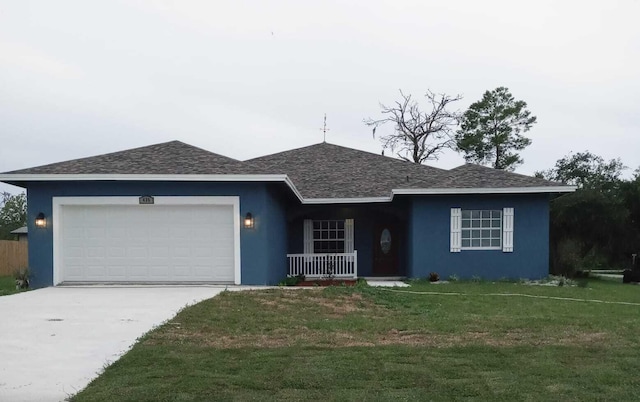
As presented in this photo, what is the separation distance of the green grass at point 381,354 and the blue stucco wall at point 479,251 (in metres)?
5.52

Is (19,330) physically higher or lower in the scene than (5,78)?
lower

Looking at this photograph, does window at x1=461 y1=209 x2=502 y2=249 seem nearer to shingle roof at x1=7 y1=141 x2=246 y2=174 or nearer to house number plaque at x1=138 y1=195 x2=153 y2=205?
shingle roof at x1=7 y1=141 x2=246 y2=174

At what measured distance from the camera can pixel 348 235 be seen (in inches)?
709

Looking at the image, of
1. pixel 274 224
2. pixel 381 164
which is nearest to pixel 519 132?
pixel 381 164

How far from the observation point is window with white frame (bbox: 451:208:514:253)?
15656 mm

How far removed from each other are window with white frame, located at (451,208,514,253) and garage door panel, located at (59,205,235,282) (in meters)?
6.61

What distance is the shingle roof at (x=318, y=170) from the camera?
1327 centimetres

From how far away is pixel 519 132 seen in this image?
37.9m

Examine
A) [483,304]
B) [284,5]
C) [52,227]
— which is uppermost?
[284,5]

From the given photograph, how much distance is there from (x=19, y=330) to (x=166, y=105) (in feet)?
49.7

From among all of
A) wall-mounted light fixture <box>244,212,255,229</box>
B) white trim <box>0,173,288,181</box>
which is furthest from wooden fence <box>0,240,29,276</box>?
wall-mounted light fixture <box>244,212,255,229</box>

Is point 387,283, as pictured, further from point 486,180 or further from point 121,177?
point 121,177

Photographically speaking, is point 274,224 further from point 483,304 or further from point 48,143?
point 48,143

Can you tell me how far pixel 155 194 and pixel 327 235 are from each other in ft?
21.0
